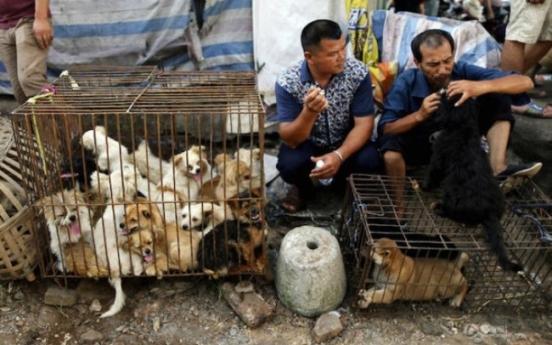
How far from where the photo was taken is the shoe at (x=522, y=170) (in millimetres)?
3293

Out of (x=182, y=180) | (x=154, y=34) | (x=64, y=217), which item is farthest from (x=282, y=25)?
(x=64, y=217)

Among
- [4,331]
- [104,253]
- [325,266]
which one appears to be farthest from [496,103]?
[4,331]

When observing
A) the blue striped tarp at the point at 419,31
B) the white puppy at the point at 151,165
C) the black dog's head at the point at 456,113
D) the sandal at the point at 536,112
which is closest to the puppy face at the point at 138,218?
the white puppy at the point at 151,165

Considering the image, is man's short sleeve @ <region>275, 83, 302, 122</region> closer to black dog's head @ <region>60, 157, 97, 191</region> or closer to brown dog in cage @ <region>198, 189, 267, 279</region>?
brown dog in cage @ <region>198, 189, 267, 279</region>

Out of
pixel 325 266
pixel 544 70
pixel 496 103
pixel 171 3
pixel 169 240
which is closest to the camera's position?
pixel 325 266

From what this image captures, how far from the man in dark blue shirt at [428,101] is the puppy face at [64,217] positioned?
2185mm

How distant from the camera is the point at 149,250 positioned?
3066mm

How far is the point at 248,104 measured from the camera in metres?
2.95

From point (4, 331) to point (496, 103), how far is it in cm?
378

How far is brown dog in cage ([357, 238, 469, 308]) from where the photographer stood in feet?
9.75

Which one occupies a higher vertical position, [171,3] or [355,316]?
[171,3]

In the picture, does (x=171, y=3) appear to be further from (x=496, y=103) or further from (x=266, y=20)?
(x=496, y=103)

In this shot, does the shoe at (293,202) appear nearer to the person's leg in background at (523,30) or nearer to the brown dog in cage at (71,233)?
the brown dog in cage at (71,233)

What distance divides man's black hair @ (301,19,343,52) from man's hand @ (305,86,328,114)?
0.45 meters
